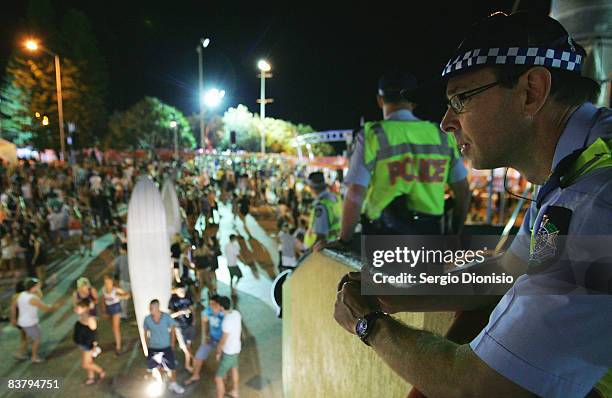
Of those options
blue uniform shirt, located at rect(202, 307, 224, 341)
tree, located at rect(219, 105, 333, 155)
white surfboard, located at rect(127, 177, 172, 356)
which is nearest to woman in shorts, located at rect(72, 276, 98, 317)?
white surfboard, located at rect(127, 177, 172, 356)

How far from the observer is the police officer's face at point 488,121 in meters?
1.05

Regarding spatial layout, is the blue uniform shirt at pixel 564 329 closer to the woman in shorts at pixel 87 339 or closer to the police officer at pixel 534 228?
the police officer at pixel 534 228

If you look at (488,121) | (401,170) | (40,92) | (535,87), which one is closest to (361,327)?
(488,121)

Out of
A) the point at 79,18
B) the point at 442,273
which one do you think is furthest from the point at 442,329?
the point at 79,18

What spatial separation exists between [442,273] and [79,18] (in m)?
48.3

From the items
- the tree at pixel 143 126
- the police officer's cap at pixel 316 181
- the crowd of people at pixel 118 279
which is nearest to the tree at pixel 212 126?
the tree at pixel 143 126

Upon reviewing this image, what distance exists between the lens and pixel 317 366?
9.50 ft

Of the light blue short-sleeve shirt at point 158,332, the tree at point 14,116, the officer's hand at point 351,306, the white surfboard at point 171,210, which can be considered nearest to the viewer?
the officer's hand at point 351,306

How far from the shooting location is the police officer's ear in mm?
988

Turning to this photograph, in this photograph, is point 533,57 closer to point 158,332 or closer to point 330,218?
point 330,218

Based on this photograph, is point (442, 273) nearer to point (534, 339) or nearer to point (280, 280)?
point (534, 339)

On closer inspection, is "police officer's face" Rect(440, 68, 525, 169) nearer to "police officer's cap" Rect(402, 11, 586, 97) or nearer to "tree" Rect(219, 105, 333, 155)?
"police officer's cap" Rect(402, 11, 586, 97)

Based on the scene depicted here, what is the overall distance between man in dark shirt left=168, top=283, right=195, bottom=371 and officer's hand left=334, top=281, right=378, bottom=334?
5.59 meters

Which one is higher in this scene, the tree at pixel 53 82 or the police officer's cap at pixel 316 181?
the tree at pixel 53 82
